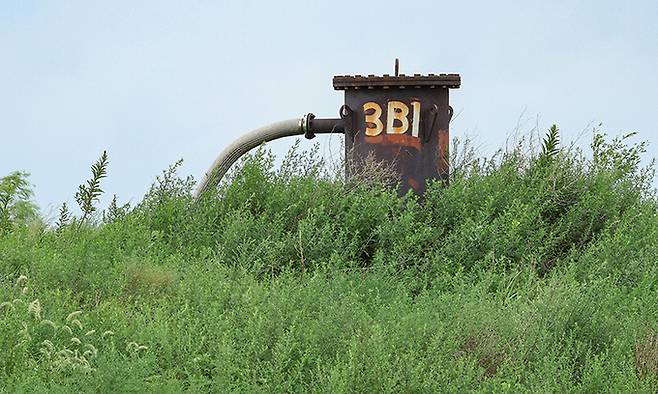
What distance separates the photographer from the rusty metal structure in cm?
1054

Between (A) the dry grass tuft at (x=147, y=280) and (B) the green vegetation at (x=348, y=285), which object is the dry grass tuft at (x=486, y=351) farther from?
(A) the dry grass tuft at (x=147, y=280)

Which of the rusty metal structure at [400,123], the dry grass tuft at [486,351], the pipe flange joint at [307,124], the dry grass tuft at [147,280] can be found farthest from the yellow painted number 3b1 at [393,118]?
the dry grass tuft at [486,351]

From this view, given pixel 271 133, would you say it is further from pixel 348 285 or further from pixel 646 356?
pixel 646 356

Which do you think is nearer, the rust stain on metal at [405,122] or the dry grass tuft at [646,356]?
the dry grass tuft at [646,356]

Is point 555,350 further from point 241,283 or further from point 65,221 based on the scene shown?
point 65,221

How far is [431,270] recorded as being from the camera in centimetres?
858

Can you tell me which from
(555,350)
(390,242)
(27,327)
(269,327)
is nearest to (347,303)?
(269,327)

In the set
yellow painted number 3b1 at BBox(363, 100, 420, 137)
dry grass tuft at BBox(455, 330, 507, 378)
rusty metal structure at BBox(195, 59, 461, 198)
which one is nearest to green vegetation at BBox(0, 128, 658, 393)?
dry grass tuft at BBox(455, 330, 507, 378)

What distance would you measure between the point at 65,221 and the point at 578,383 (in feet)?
16.1

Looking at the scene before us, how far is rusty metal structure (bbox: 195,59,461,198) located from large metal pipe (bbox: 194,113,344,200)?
0.29m

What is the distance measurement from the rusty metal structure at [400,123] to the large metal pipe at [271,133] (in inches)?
11.2

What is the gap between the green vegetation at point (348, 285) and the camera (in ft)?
18.5

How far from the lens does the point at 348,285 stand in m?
7.18

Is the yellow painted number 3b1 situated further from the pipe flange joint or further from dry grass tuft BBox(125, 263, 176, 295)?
dry grass tuft BBox(125, 263, 176, 295)
